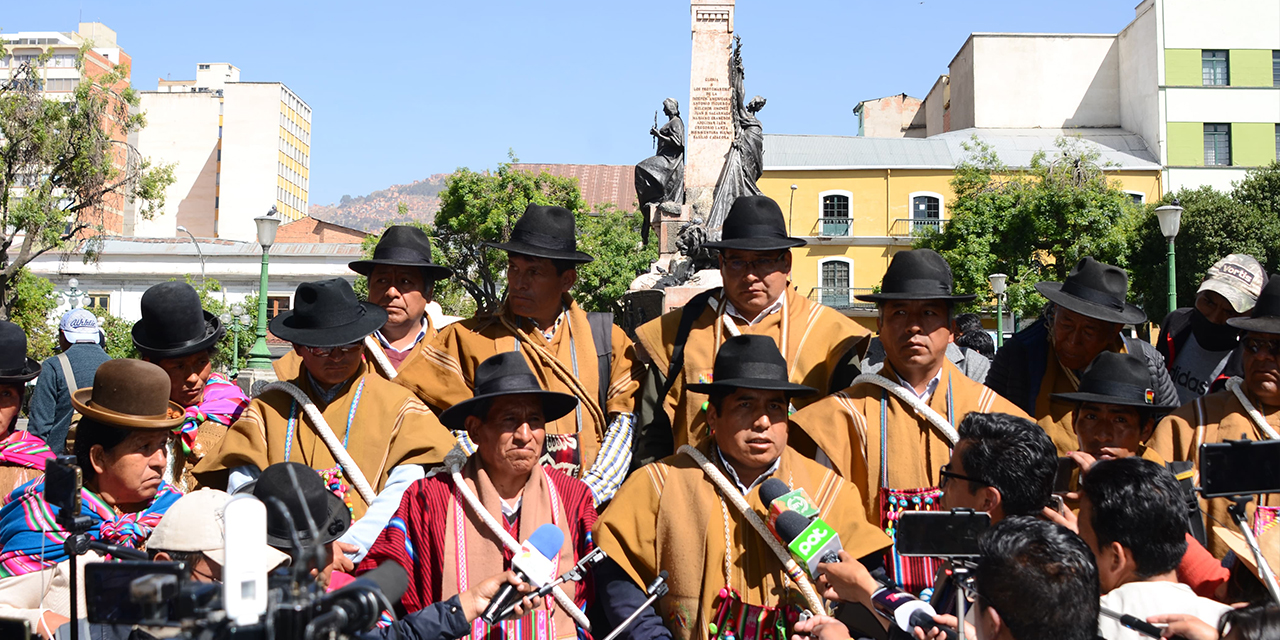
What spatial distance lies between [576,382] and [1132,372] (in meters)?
2.41

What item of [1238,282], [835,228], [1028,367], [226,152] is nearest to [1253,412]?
[1028,367]

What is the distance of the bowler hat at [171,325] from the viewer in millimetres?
5254

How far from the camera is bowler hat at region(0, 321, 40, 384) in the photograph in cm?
511

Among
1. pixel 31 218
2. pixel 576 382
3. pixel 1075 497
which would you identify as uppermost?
pixel 31 218

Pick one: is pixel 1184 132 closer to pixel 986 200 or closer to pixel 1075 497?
pixel 986 200

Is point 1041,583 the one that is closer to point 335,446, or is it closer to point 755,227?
point 755,227

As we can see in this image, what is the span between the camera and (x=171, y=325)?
5.26 metres

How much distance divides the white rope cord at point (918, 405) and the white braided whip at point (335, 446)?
2.09 m

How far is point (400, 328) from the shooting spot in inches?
234

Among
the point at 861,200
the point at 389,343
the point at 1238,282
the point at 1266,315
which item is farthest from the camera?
the point at 861,200

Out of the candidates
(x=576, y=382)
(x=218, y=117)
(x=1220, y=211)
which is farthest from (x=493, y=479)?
(x=218, y=117)

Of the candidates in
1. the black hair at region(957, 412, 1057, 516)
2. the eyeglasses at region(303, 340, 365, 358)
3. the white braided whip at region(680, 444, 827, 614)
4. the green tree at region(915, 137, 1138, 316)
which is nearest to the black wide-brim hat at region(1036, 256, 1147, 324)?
the black hair at region(957, 412, 1057, 516)

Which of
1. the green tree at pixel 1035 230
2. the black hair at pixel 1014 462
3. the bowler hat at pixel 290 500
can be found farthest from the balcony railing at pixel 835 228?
the bowler hat at pixel 290 500

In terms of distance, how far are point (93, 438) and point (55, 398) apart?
2887 millimetres
